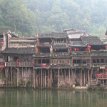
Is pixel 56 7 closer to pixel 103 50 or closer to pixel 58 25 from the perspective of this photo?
pixel 58 25

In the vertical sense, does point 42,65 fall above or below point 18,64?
below

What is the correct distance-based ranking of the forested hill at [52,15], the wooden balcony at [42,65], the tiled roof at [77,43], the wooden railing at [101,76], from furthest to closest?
the forested hill at [52,15] < the tiled roof at [77,43] < the wooden balcony at [42,65] < the wooden railing at [101,76]

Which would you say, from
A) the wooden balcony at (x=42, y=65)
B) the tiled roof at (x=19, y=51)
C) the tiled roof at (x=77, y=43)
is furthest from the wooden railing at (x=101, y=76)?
the tiled roof at (x=19, y=51)

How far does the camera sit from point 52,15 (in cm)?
13925

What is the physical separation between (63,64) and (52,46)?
5.19 metres

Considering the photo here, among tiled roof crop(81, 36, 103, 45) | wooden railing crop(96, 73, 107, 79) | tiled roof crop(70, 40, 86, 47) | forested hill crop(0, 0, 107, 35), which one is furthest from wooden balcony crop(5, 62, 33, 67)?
forested hill crop(0, 0, 107, 35)

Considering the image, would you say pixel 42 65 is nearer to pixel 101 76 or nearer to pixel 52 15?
pixel 101 76

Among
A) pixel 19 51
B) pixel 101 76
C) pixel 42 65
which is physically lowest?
pixel 101 76

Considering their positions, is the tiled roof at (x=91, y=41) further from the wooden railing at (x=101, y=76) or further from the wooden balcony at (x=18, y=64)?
the wooden balcony at (x=18, y=64)

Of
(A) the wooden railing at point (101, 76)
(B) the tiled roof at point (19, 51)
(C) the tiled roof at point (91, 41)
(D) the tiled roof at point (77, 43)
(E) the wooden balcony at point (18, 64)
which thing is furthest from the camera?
(D) the tiled roof at point (77, 43)

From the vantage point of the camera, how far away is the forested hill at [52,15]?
114875 mm

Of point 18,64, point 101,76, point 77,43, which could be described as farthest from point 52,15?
A: point 101,76

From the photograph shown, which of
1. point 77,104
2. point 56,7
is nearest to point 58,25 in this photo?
point 56,7

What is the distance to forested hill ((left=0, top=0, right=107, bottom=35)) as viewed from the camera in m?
115
